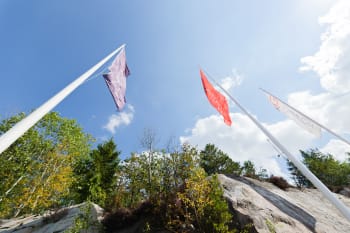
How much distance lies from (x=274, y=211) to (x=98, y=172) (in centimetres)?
1737

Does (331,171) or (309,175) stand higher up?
(331,171)

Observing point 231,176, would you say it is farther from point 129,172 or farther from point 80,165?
point 80,165

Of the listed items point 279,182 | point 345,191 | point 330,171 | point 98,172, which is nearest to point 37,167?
point 98,172

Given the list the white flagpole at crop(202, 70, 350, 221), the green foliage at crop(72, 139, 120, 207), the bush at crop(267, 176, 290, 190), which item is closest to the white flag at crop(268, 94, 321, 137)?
the white flagpole at crop(202, 70, 350, 221)

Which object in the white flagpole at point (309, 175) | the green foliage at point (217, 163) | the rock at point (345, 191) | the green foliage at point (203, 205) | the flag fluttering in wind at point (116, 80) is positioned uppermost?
the green foliage at point (217, 163)

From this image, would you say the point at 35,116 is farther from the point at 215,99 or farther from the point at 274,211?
the point at 274,211

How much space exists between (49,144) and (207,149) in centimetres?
2510

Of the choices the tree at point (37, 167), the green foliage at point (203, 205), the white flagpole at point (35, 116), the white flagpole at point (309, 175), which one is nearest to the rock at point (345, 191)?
the green foliage at point (203, 205)

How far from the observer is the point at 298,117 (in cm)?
534

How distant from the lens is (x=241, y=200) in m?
7.44

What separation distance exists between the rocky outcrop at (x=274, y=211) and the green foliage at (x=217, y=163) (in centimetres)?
2338

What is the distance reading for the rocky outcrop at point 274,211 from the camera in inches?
257

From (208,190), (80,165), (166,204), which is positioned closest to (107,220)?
(166,204)

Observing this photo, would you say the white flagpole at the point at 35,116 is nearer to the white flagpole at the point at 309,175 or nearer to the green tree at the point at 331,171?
the white flagpole at the point at 309,175
